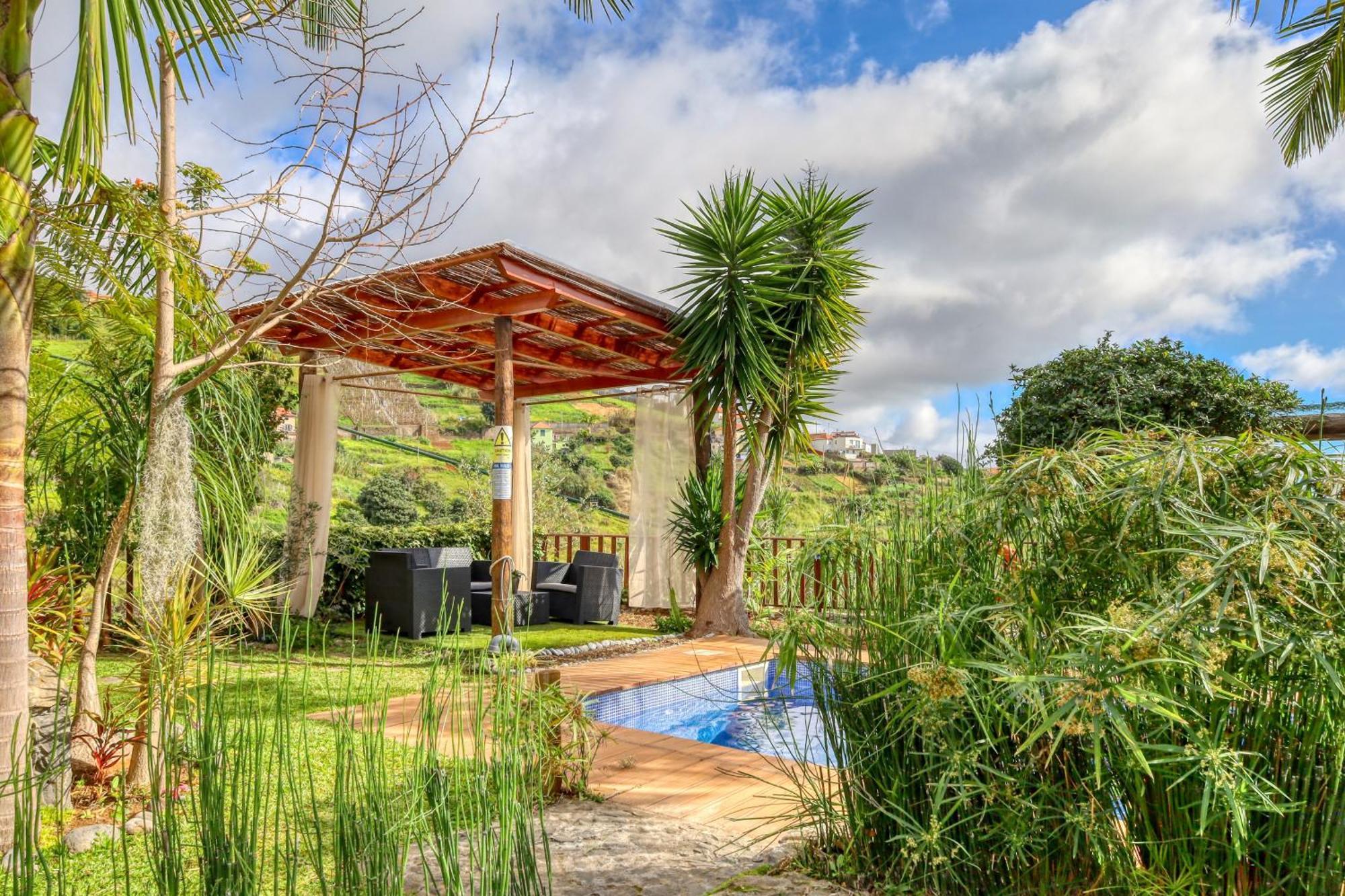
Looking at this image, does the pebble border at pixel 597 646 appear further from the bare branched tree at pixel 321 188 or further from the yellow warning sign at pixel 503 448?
the bare branched tree at pixel 321 188

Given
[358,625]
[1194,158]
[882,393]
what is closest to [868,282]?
[1194,158]

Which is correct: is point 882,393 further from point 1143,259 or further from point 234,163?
point 1143,259

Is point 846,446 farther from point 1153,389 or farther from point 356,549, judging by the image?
point 1153,389

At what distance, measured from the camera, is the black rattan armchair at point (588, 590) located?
9.16 meters

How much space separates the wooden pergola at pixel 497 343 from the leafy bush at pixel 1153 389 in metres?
4.30

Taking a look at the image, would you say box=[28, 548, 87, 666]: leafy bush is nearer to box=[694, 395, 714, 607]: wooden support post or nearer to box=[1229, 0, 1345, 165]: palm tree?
box=[694, 395, 714, 607]: wooden support post

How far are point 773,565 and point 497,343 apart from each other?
123 inches

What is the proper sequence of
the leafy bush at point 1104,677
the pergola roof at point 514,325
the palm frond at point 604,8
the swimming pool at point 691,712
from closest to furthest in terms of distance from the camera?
1. the leafy bush at point 1104,677
2. the palm frond at point 604,8
3. the swimming pool at point 691,712
4. the pergola roof at point 514,325

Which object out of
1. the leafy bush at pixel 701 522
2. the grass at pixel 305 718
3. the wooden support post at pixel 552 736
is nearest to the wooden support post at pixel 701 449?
the leafy bush at pixel 701 522

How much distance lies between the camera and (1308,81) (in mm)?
6082

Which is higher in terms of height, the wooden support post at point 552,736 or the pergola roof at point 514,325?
the pergola roof at point 514,325

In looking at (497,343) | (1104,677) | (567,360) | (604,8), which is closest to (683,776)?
(1104,677)

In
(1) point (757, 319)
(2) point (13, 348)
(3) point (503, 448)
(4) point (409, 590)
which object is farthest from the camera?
(1) point (757, 319)

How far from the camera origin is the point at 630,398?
409 inches
